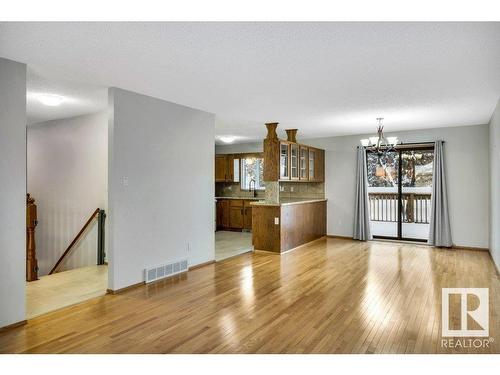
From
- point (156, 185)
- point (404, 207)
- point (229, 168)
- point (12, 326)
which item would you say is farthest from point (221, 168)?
point (12, 326)

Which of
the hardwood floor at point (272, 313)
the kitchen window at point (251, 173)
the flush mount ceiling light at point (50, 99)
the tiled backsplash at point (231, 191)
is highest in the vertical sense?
the flush mount ceiling light at point (50, 99)

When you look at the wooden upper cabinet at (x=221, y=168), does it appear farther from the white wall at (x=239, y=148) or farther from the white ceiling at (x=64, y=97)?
the white ceiling at (x=64, y=97)

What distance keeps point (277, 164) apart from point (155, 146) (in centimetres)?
253

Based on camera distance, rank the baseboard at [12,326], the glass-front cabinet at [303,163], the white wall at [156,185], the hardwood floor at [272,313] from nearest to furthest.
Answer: the hardwood floor at [272,313], the baseboard at [12,326], the white wall at [156,185], the glass-front cabinet at [303,163]

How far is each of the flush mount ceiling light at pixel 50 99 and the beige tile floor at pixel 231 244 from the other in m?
3.53

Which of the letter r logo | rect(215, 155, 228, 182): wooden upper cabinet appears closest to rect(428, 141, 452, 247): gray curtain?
the letter r logo

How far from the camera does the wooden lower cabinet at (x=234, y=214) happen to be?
9797 millimetres

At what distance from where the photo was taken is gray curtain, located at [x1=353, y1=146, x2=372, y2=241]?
8.02 metres

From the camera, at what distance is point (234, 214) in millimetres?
10000

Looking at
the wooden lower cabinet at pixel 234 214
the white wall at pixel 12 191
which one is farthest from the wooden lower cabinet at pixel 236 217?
the white wall at pixel 12 191

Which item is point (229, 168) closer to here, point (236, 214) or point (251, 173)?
point (251, 173)

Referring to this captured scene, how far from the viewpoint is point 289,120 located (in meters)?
6.46

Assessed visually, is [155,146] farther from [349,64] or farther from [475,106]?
[475,106]
